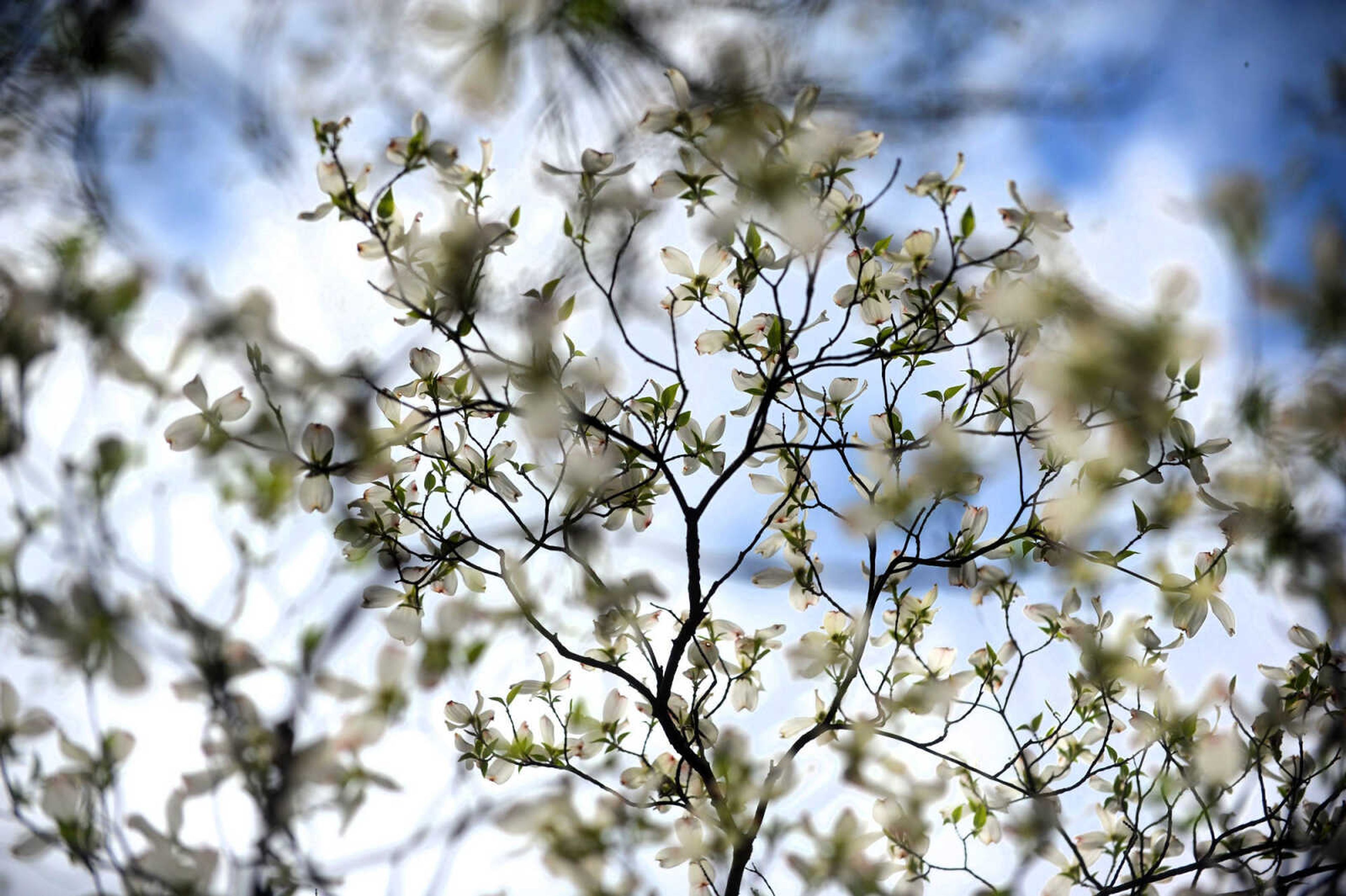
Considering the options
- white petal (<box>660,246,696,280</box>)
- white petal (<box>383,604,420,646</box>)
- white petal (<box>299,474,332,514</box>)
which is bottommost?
white petal (<box>383,604,420,646</box>)

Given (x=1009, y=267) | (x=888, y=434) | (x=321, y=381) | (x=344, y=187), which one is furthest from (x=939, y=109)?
(x=321, y=381)

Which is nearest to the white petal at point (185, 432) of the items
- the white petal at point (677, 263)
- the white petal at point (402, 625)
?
the white petal at point (402, 625)

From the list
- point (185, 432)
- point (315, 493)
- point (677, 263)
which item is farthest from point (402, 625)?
point (677, 263)

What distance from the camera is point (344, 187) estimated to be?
80 centimetres

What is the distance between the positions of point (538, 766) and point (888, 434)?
609 mm

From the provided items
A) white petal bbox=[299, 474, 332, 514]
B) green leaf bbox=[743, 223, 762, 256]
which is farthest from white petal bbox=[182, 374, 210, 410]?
green leaf bbox=[743, 223, 762, 256]

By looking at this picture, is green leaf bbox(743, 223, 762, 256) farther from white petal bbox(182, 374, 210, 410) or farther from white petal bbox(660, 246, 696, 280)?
white petal bbox(182, 374, 210, 410)

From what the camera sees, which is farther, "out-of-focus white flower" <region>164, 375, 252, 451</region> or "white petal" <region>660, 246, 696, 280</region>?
"white petal" <region>660, 246, 696, 280</region>

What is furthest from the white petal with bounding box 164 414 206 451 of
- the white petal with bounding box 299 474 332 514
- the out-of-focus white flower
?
the white petal with bounding box 299 474 332 514

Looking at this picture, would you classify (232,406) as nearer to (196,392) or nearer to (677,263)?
(196,392)

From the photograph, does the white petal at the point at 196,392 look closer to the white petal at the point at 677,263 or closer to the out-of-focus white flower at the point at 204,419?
the out-of-focus white flower at the point at 204,419

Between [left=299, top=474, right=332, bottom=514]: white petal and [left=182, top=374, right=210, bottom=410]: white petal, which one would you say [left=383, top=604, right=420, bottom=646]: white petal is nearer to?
[left=299, top=474, right=332, bottom=514]: white petal

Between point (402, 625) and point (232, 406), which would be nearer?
point (232, 406)

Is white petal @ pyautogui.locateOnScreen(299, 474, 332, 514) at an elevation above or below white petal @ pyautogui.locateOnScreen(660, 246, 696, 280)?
below
